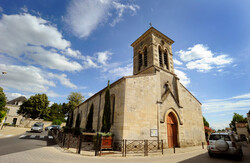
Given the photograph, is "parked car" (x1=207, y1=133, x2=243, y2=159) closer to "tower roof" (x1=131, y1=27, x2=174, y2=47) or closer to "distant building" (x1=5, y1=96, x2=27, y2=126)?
"tower roof" (x1=131, y1=27, x2=174, y2=47)

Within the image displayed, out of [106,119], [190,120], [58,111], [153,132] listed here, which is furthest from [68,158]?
[58,111]

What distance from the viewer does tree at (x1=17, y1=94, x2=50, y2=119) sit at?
3400cm

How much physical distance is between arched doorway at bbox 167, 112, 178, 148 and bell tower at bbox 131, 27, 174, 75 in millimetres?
5498

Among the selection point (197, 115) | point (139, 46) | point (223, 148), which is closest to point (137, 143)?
point (223, 148)

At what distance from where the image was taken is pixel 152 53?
14.8 m

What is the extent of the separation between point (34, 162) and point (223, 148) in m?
10.0

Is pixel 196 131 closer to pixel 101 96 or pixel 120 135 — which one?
pixel 120 135

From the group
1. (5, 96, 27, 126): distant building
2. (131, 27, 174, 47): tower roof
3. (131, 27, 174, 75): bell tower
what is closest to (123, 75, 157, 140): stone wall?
(131, 27, 174, 75): bell tower

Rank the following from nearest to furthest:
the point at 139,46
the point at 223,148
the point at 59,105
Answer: the point at 223,148
the point at 139,46
the point at 59,105

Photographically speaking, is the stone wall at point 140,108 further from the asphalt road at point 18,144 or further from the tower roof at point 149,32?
the tower roof at point 149,32

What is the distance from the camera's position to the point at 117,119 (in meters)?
10.4

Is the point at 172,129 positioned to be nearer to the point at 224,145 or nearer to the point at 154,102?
the point at 154,102

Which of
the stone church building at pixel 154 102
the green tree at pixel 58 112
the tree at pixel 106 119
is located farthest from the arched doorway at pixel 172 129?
the green tree at pixel 58 112

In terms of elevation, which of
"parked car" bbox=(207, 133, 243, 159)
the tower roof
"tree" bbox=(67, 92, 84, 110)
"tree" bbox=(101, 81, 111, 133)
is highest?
the tower roof
